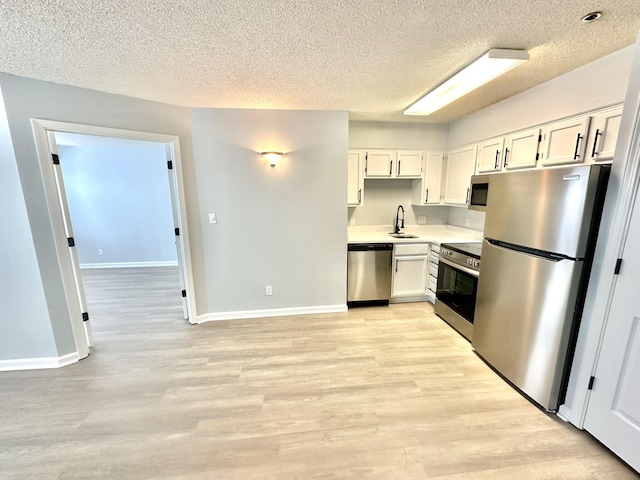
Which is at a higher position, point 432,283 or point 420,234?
point 420,234

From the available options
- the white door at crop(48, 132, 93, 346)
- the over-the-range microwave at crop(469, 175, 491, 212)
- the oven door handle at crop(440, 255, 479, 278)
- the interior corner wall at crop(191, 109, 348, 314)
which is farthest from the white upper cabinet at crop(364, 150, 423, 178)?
the white door at crop(48, 132, 93, 346)

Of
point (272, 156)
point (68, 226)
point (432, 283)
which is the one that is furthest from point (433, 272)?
point (68, 226)

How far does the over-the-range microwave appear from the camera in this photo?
8.38ft

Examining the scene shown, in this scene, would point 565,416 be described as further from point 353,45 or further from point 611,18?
point 353,45

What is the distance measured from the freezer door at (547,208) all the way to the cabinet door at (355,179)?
1.63m

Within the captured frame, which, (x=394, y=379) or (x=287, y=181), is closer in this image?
Result: (x=394, y=379)

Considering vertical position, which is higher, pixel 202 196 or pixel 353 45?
pixel 353 45

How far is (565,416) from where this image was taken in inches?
68.1

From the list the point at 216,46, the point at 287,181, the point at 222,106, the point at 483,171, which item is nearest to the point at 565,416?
the point at 483,171

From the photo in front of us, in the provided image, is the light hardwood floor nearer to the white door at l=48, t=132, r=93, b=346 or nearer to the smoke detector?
the white door at l=48, t=132, r=93, b=346

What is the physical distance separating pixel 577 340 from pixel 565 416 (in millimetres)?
539

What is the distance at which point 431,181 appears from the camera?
3625mm

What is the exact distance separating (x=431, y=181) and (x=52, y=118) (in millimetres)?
4054

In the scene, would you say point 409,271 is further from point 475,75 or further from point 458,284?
point 475,75
